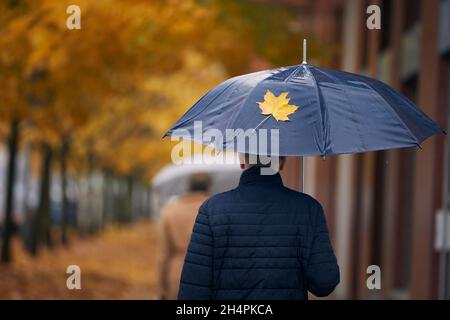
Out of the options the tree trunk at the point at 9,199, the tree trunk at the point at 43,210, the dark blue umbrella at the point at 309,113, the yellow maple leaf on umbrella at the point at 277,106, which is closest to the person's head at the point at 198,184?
the dark blue umbrella at the point at 309,113

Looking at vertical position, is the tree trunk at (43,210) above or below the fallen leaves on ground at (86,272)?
above

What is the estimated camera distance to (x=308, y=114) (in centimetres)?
430

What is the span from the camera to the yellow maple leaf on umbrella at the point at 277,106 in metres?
4.23

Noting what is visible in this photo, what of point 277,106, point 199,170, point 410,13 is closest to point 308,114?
point 277,106

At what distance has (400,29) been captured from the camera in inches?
512

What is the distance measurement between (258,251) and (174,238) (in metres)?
3.48

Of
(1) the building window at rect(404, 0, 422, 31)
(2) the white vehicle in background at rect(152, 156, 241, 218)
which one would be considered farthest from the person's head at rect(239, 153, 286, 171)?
(1) the building window at rect(404, 0, 422, 31)

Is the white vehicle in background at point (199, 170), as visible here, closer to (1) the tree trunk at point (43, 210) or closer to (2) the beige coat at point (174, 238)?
(2) the beige coat at point (174, 238)

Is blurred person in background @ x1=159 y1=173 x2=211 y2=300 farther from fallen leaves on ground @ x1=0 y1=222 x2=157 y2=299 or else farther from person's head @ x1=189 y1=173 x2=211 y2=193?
fallen leaves on ground @ x1=0 y1=222 x2=157 y2=299

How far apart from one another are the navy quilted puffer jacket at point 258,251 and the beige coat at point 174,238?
3272 millimetres

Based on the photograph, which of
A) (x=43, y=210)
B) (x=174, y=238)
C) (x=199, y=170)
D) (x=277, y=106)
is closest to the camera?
(x=277, y=106)

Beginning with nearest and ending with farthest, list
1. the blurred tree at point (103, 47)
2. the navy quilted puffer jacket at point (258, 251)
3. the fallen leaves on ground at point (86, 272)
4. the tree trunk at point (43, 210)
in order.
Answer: the navy quilted puffer jacket at point (258, 251), the blurred tree at point (103, 47), the fallen leaves on ground at point (86, 272), the tree trunk at point (43, 210)

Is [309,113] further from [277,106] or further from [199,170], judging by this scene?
[199,170]
